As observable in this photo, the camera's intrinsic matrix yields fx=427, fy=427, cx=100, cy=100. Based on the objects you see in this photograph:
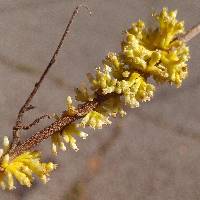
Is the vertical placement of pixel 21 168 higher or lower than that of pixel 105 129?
lower

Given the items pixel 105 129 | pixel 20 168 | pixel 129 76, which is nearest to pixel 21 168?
pixel 20 168

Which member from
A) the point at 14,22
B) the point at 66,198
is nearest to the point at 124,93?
the point at 66,198

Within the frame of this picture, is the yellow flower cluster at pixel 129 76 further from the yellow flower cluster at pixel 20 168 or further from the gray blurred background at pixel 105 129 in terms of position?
the gray blurred background at pixel 105 129

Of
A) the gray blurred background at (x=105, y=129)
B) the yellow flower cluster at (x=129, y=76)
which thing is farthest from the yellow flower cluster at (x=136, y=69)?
the gray blurred background at (x=105, y=129)

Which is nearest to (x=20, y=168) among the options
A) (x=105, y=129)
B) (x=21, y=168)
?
(x=21, y=168)

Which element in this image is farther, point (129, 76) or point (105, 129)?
point (105, 129)

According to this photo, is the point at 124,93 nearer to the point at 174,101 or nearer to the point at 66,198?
the point at 66,198

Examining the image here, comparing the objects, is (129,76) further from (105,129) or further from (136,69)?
(105,129)
